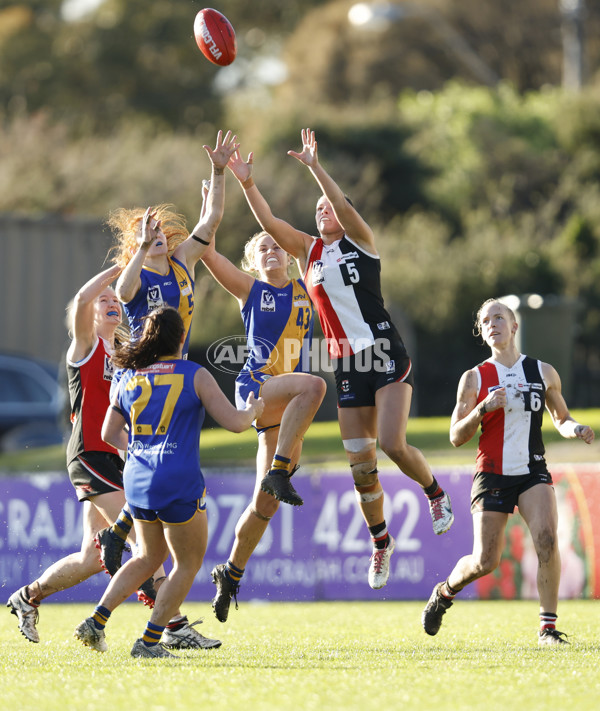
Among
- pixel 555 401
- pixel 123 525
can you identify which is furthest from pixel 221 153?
pixel 555 401

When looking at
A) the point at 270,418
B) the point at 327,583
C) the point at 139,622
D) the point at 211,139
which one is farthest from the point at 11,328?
the point at 211,139

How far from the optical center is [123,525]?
6785mm

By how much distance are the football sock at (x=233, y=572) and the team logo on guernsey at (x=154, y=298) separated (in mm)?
1763

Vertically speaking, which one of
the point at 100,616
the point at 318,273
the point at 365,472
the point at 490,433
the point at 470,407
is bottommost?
the point at 100,616

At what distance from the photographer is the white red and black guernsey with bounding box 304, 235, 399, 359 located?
7527 millimetres

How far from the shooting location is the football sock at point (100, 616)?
6582 millimetres

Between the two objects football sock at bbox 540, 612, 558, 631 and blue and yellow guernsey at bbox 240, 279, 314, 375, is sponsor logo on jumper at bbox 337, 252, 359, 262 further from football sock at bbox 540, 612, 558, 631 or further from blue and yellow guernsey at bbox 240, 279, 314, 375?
football sock at bbox 540, 612, 558, 631

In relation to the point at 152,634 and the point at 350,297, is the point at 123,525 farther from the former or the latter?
the point at 350,297

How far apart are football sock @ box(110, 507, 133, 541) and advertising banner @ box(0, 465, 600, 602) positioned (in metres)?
5.20

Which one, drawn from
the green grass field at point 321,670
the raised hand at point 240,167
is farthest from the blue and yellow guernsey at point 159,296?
the green grass field at point 321,670

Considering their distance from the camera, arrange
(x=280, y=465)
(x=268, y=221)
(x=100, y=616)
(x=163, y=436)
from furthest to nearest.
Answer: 1. (x=268, y=221)
2. (x=280, y=465)
3. (x=100, y=616)
4. (x=163, y=436)

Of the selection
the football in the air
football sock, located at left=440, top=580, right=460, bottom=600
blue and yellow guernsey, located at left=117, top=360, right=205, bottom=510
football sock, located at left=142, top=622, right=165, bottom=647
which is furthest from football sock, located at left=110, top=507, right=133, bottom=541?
the football in the air

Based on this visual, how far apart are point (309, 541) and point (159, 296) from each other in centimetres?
532

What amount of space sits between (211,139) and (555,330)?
23.1m
